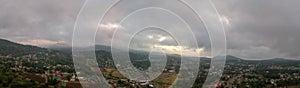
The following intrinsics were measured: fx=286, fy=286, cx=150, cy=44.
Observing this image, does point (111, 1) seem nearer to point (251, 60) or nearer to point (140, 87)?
point (140, 87)

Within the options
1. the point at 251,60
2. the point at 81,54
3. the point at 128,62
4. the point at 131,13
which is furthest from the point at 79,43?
the point at 251,60

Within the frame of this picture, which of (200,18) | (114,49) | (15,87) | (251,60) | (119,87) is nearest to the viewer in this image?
(200,18)

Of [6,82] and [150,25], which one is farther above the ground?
[150,25]

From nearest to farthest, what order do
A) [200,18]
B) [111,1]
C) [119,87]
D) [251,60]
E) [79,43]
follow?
[79,43] < [111,1] < [200,18] < [119,87] < [251,60]

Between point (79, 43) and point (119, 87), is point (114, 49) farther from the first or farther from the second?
point (119, 87)

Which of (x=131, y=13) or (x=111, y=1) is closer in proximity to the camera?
(x=111, y=1)

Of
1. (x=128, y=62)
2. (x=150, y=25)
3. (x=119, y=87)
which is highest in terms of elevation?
(x=150, y=25)

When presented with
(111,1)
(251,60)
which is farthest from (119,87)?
(251,60)

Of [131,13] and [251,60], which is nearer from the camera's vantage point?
[131,13]

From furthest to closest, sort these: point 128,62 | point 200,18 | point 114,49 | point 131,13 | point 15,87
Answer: point 15,87 → point 128,62 → point 114,49 → point 131,13 → point 200,18
